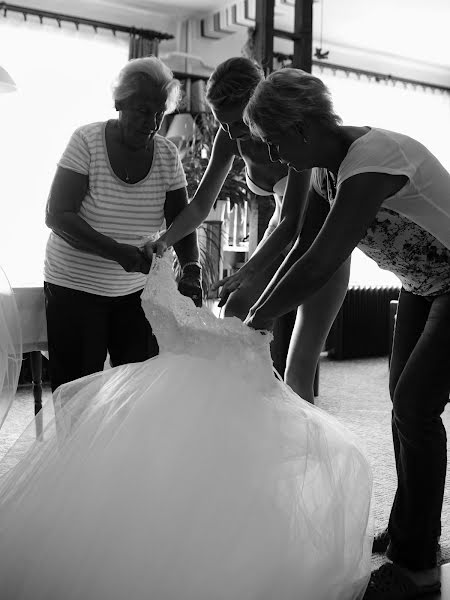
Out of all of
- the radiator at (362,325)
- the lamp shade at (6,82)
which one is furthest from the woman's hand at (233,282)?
the radiator at (362,325)

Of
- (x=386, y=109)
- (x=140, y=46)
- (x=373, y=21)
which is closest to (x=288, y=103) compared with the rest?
(x=140, y=46)

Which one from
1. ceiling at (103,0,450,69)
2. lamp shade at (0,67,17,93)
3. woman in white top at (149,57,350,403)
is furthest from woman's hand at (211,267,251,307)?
ceiling at (103,0,450,69)

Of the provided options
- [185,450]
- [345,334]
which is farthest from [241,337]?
[345,334]

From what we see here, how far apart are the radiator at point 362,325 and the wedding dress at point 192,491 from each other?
182 inches

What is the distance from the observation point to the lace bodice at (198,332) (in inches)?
65.1

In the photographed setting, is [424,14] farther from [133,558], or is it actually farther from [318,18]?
[133,558]

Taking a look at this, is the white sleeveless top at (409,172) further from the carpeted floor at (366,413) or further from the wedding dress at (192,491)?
the carpeted floor at (366,413)

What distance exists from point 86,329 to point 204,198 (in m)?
0.57

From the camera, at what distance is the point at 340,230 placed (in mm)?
1503

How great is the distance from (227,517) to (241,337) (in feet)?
1.34

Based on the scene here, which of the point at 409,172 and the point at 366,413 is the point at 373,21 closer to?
the point at 366,413

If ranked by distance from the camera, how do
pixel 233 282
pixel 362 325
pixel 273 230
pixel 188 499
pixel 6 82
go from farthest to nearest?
pixel 362 325, pixel 6 82, pixel 273 230, pixel 233 282, pixel 188 499

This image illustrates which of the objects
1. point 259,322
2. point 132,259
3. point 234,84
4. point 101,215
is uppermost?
point 234,84

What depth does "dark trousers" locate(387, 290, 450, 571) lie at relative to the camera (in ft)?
5.52
